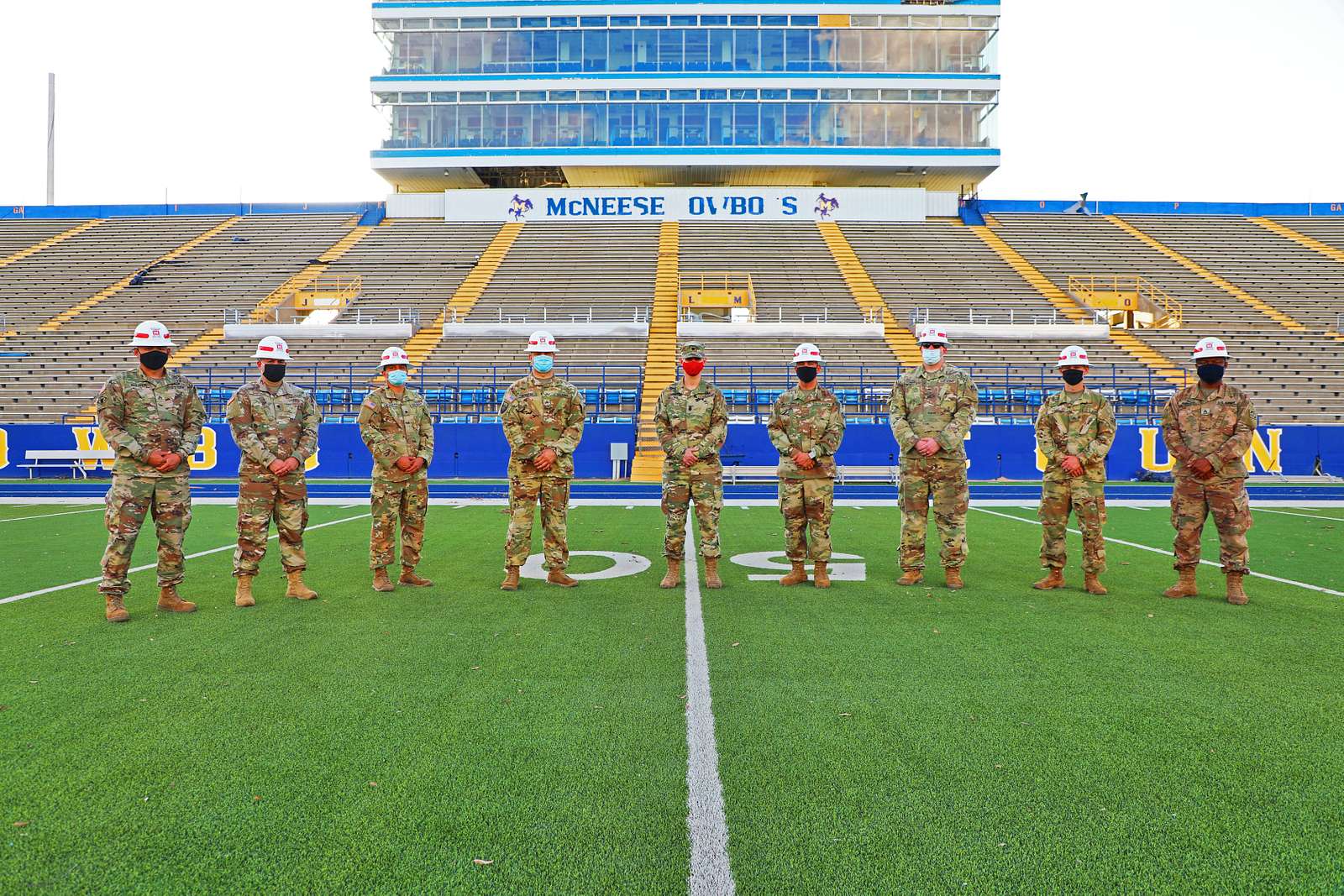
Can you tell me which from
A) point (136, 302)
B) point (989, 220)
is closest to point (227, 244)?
point (136, 302)

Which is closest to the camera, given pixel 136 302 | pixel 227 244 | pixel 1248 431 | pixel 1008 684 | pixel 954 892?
pixel 954 892

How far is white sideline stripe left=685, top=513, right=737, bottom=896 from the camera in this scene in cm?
232

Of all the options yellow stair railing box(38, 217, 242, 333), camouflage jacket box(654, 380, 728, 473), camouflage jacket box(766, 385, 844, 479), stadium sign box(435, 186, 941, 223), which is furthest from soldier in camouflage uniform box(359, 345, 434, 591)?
stadium sign box(435, 186, 941, 223)

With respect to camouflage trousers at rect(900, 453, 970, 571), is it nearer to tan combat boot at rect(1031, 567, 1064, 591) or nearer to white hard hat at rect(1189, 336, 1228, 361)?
tan combat boot at rect(1031, 567, 1064, 591)

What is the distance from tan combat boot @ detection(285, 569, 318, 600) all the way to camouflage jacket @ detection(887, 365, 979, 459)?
16.1 ft

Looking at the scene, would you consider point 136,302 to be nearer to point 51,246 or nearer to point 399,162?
point 51,246

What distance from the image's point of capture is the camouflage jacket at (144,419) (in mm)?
5551

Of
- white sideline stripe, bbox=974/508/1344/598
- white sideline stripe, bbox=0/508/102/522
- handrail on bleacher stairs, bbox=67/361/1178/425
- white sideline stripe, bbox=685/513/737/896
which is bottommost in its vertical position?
white sideline stripe, bbox=685/513/737/896

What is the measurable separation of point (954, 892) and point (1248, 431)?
221 inches

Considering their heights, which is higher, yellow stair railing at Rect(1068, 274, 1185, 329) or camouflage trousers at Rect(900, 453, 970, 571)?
yellow stair railing at Rect(1068, 274, 1185, 329)

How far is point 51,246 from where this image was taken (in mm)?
34906

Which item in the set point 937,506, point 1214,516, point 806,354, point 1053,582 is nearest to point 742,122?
point 806,354

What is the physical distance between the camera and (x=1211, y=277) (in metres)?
30.3

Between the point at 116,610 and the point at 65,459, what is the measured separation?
15813 mm
